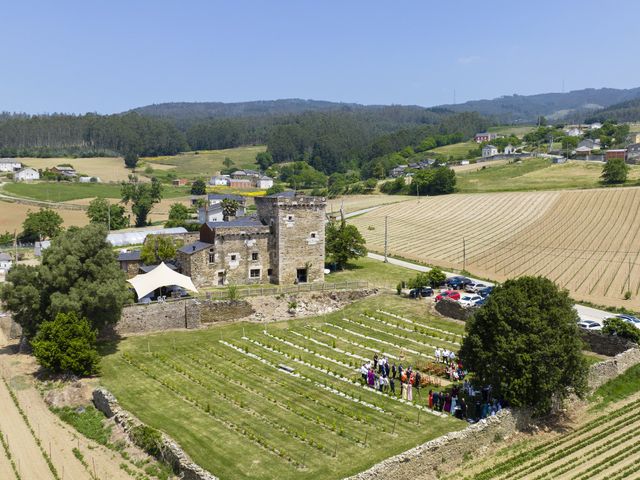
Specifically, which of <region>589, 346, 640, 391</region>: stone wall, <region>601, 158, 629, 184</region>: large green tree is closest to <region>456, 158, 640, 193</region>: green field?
<region>601, 158, 629, 184</region>: large green tree

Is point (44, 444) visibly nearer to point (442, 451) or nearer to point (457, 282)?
point (442, 451)

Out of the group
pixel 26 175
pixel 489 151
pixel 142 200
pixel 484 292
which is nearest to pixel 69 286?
pixel 484 292

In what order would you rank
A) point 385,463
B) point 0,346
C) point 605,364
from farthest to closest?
point 0,346, point 605,364, point 385,463

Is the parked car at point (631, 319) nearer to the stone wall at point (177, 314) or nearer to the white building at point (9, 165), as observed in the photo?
the stone wall at point (177, 314)

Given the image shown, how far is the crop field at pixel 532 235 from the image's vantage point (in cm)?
5822

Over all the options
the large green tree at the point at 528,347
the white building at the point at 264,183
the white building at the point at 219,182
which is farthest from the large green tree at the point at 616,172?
the white building at the point at 219,182

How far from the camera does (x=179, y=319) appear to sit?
144ft

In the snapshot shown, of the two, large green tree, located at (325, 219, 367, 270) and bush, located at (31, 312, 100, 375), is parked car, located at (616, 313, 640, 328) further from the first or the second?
bush, located at (31, 312, 100, 375)

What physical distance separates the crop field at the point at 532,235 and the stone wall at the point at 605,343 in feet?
41.2

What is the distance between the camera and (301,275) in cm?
5316

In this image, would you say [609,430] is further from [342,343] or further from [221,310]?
[221,310]

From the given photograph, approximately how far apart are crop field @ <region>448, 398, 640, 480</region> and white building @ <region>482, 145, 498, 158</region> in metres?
158

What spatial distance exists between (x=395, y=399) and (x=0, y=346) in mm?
27309

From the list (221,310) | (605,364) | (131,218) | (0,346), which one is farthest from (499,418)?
(131,218)
